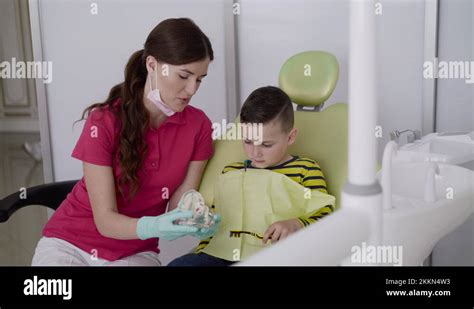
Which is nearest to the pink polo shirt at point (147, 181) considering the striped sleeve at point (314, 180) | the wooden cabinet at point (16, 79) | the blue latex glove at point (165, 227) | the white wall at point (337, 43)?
the blue latex glove at point (165, 227)

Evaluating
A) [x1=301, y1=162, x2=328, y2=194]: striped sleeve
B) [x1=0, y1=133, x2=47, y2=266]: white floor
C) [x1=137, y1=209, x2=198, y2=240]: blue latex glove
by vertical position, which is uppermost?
[x1=301, y1=162, x2=328, y2=194]: striped sleeve

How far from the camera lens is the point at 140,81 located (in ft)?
5.09

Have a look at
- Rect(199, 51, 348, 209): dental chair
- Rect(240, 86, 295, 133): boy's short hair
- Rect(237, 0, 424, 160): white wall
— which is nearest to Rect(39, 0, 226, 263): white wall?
Rect(237, 0, 424, 160): white wall

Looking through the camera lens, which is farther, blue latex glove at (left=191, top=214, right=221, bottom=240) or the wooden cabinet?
the wooden cabinet

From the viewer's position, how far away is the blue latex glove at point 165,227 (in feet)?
4.08

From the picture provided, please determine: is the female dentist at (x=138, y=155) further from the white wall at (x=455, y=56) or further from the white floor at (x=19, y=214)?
the white floor at (x=19, y=214)

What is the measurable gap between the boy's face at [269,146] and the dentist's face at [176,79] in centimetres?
21

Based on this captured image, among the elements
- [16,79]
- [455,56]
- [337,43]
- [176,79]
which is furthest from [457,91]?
[16,79]

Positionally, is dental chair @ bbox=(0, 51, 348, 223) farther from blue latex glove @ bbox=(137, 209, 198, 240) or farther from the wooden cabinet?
the wooden cabinet

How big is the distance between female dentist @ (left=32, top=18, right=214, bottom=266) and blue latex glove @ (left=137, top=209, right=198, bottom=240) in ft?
0.04

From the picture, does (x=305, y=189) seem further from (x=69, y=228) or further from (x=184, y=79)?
(x=69, y=228)

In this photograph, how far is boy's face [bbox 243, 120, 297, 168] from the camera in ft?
4.69

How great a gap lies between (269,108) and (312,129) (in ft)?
0.65
